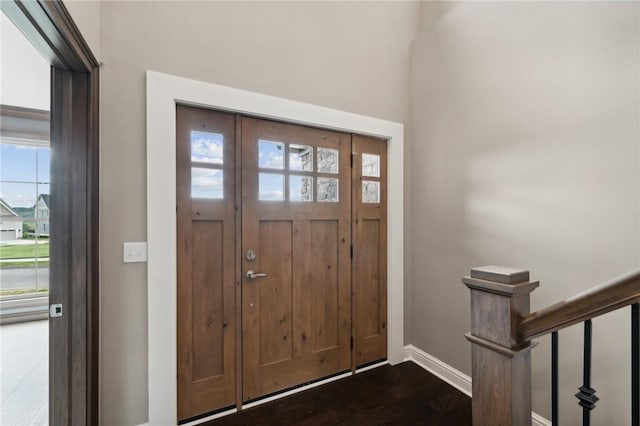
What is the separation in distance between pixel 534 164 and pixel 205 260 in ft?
7.19

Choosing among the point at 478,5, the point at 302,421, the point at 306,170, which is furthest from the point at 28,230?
the point at 478,5

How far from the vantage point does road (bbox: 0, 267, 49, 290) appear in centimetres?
318

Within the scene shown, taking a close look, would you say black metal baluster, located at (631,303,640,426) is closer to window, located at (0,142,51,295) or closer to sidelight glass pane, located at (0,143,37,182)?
window, located at (0,142,51,295)

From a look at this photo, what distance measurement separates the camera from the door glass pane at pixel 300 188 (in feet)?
7.14

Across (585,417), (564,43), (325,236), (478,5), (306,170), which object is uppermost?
(478,5)

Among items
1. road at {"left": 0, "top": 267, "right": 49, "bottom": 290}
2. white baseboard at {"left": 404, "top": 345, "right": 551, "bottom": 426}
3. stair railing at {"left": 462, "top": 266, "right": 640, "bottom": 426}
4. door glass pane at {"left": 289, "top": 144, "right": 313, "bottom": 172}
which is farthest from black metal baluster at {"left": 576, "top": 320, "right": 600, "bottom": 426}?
road at {"left": 0, "top": 267, "right": 49, "bottom": 290}

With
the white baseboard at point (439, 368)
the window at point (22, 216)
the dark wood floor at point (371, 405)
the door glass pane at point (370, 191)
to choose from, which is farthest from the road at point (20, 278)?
the white baseboard at point (439, 368)

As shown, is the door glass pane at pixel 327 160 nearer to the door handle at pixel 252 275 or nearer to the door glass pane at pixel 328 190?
the door glass pane at pixel 328 190

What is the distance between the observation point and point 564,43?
5.36 ft

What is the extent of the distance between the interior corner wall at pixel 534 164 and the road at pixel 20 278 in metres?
4.21

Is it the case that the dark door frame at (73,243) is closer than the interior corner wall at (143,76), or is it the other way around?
the dark door frame at (73,243)

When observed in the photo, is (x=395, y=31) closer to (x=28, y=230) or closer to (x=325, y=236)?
(x=325, y=236)

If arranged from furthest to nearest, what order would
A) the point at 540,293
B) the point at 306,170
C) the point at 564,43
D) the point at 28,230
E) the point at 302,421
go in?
the point at 28,230, the point at 306,170, the point at 302,421, the point at 540,293, the point at 564,43

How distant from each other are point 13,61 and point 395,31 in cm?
320
